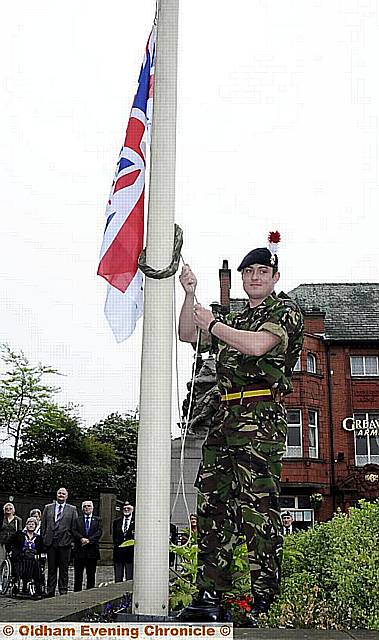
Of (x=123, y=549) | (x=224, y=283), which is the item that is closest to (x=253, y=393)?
(x=123, y=549)

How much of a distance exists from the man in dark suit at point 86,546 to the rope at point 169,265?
9166 millimetres

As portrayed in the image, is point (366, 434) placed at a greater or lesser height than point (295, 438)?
greater

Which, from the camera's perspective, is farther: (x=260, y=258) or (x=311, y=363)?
(x=311, y=363)

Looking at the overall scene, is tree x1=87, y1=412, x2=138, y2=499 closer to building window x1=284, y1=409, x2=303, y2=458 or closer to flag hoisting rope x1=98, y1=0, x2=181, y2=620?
building window x1=284, y1=409, x2=303, y2=458

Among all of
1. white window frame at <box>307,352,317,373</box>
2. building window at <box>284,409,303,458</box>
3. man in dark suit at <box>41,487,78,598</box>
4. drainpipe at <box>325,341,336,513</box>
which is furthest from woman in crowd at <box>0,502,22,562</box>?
white window frame at <box>307,352,317,373</box>

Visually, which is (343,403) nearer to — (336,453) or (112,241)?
(336,453)

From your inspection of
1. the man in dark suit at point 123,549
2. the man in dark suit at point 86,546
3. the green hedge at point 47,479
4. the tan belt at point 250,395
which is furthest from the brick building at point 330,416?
the tan belt at point 250,395

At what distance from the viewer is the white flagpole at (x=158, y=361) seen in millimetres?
3541

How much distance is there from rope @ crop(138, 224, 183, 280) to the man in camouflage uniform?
18 cm

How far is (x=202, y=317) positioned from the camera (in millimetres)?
3984

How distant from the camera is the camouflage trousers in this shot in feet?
13.0

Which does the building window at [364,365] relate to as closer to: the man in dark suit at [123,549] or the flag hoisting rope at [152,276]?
the man in dark suit at [123,549]

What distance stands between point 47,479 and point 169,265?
70.5ft

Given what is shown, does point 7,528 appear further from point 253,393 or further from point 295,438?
point 295,438
